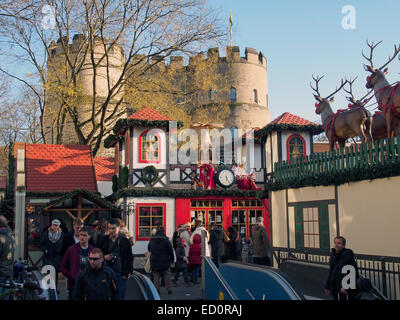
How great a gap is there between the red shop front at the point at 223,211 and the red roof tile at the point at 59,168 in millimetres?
4405

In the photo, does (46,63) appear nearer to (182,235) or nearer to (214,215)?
(214,215)

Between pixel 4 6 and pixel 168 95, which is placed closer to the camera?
pixel 4 6

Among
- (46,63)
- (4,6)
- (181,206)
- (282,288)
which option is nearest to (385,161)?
(282,288)

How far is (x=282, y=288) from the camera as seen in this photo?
6527mm

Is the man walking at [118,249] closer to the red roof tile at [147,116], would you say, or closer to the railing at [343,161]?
the railing at [343,161]

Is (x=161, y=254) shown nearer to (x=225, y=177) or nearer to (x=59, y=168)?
(x=225, y=177)

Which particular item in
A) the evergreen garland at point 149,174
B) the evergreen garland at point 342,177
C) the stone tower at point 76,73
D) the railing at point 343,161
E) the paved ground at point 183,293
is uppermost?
the stone tower at point 76,73

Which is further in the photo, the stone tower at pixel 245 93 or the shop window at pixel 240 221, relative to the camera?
the stone tower at pixel 245 93

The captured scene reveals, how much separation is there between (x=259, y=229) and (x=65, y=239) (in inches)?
230

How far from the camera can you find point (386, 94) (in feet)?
42.4

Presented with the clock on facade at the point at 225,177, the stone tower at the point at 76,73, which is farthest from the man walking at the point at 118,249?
the stone tower at the point at 76,73

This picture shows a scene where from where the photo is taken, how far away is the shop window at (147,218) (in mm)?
21828

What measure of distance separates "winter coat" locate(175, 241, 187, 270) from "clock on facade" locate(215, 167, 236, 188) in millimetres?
8618

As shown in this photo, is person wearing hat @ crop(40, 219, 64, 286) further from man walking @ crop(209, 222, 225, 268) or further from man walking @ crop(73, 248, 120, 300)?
man walking @ crop(209, 222, 225, 268)
